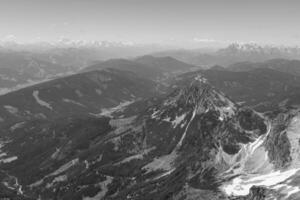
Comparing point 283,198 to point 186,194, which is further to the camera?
point 186,194

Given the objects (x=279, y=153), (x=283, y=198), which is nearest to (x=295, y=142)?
(x=279, y=153)

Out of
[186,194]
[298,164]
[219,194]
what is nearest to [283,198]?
[219,194]

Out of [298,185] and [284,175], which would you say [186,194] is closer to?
[284,175]

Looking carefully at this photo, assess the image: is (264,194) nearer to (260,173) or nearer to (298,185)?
(298,185)

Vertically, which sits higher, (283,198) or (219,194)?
(283,198)

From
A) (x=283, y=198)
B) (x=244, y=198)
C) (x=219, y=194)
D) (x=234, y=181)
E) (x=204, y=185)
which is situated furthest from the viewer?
(x=204, y=185)

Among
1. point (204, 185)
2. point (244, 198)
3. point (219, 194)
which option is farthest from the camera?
point (204, 185)

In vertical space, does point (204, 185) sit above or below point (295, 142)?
below

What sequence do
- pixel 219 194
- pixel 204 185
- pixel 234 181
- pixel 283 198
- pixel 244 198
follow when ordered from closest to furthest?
pixel 283 198
pixel 244 198
pixel 219 194
pixel 234 181
pixel 204 185

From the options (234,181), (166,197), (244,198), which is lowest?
(166,197)
